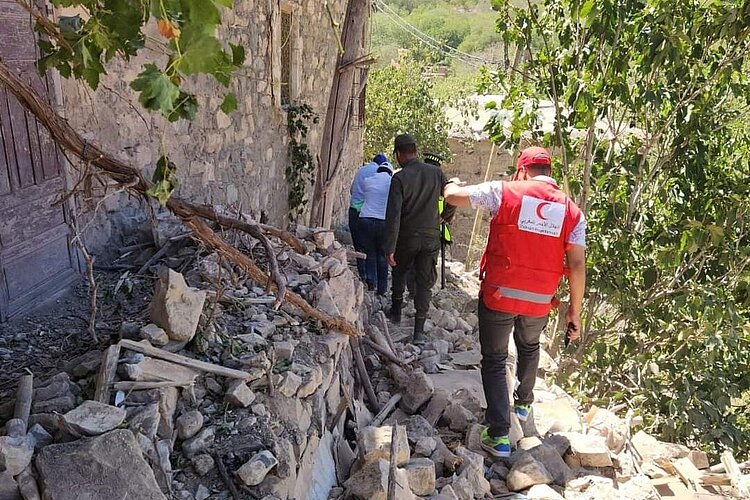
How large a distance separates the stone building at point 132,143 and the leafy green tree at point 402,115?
5024 mm

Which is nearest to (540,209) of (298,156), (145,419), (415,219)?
(415,219)

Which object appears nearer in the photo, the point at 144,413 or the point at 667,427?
the point at 144,413

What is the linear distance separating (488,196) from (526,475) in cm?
146

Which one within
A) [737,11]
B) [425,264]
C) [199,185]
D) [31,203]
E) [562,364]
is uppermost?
[737,11]

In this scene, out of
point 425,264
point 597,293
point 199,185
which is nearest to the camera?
point 199,185

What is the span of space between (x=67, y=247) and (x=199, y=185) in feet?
4.63

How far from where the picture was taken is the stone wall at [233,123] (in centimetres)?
354

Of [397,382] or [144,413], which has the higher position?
[144,413]

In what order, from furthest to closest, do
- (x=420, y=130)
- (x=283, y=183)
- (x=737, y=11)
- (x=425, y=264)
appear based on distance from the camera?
(x=420, y=130) → (x=283, y=183) → (x=425, y=264) → (x=737, y=11)

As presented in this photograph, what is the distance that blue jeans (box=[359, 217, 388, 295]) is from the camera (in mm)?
5574

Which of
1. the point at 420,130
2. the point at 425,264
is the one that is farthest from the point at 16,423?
the point at 420,130

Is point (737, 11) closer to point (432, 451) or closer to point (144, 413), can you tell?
point (432, 451)

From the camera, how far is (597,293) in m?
5.84

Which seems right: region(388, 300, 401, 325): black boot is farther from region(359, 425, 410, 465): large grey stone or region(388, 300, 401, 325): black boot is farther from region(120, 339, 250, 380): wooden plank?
region(120, 339, 250, 380): wooden plank
